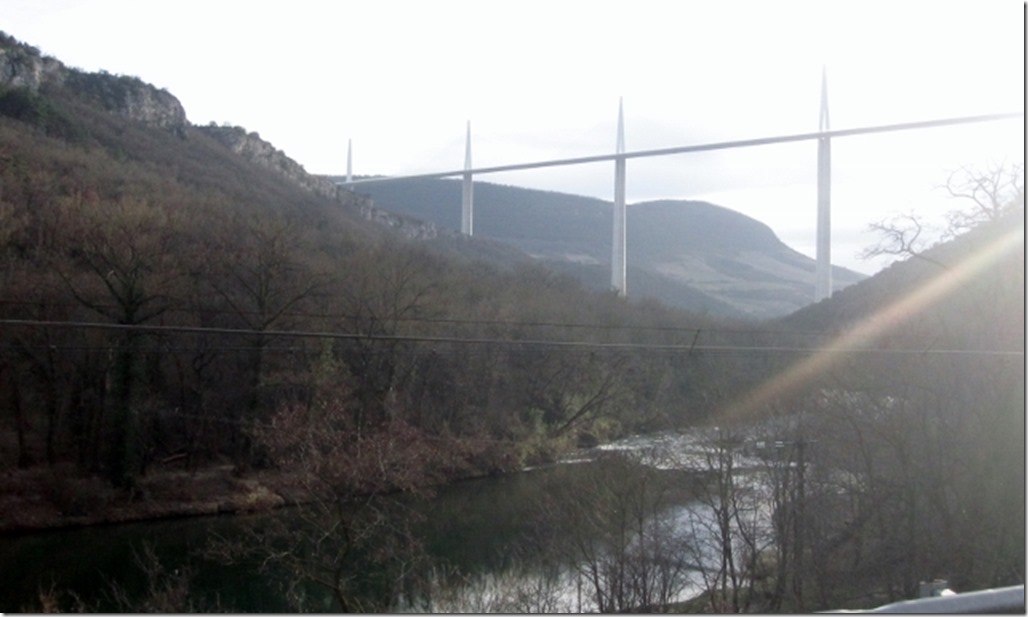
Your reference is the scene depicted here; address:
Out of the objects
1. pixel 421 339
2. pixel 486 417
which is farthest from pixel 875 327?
pixel 421 339

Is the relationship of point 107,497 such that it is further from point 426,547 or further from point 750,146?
point 750,146

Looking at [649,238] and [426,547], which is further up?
[649,238]

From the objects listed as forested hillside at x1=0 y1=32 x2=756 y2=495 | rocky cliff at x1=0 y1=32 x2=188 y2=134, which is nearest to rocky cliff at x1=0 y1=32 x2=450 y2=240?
rocky cliff at x1=0 y1=32 x2=188 y2=134

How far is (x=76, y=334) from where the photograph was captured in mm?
15430

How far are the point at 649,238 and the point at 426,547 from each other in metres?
61.3

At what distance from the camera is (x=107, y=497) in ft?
51.8

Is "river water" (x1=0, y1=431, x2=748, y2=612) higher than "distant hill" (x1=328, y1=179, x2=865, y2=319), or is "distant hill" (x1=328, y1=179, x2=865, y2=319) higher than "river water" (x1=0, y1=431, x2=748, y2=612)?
"distant hill" (x1=328, y1=179, x2=865, y2=319)

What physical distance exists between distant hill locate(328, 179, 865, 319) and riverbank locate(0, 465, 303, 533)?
39.3 m

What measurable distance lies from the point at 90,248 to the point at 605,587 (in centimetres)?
1054

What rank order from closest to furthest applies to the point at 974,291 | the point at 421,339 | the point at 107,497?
the point at 421,339 → the point at 107,497 → the point at 974,291

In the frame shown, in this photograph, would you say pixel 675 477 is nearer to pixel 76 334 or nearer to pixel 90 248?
pixel 76 334

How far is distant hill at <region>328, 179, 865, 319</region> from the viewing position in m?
60.2

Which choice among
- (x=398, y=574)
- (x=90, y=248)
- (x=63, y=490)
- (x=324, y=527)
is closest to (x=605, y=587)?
(x=398, y=574)

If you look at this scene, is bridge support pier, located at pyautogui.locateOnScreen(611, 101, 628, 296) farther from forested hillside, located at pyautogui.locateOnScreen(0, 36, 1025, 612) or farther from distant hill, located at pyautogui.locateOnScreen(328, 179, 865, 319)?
forested hillside, located at pyautogui.locateOnScreen(0, 36, 1025, 612)
